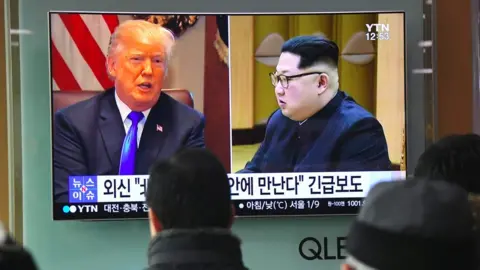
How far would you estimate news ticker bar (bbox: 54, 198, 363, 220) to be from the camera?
7.89ft

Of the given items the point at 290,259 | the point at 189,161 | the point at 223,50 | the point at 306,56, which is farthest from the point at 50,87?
the point at 189,161

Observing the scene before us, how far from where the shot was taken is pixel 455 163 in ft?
4.82

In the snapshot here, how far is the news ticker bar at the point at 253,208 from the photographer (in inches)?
94.7

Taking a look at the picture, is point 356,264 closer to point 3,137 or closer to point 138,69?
point 138,69

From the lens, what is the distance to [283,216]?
2.49m

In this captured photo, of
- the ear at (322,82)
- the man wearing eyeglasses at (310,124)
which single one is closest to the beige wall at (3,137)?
the man wearing eyeglasses at (310,124)

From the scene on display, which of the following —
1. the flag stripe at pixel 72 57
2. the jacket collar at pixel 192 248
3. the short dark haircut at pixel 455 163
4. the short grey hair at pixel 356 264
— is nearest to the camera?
the short grey hair at pixel 356 264

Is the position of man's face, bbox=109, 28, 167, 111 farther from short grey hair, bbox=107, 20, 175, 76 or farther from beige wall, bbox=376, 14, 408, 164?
beige wall, bbox=376, 14, 408, 164

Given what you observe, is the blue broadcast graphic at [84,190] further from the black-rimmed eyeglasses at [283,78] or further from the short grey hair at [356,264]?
the short grey hair at [356,264]

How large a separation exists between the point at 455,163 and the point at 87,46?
152cm

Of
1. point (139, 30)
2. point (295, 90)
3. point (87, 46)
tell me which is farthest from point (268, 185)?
point (87, 46)

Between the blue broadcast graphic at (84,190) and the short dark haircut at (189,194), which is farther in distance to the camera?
the blue broadcast graphic at (84,190)

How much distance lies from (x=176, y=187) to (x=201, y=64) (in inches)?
53.4

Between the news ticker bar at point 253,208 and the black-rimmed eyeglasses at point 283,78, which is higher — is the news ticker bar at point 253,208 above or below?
below
